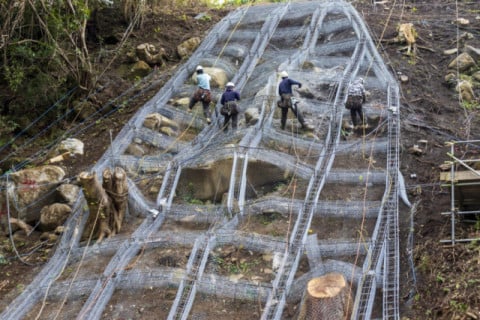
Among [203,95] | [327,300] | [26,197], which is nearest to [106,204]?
[26,197]

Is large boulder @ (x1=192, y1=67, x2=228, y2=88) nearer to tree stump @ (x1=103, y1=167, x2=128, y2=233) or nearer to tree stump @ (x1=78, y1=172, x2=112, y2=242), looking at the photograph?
tree stump @ (x1=103, y1=167, x2=128, y2=233)

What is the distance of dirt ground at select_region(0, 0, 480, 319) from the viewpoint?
8391 mm

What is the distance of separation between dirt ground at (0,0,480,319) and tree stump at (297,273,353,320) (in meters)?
1.00

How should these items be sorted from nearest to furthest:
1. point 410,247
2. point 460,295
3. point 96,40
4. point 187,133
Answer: point 460,295
point 410,247
point 187,133
point 96,40

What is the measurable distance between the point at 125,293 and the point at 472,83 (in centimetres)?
966

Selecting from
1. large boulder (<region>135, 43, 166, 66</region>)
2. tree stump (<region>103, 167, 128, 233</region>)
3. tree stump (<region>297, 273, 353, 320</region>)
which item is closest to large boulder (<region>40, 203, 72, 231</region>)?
tree stump (<region>103, 167, 128, 233</region>)

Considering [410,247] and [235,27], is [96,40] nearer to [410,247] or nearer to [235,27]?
[235,27]

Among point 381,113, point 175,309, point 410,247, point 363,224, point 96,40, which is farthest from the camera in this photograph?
point 96,40

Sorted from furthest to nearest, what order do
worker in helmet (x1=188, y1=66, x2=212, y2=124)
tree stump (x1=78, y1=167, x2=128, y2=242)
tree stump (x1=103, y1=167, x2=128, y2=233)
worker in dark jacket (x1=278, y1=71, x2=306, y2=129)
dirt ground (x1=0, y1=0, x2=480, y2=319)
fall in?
worker in helmet (x1=188, y1=66, x2=212, y2=124) < worker in dark jacket (x1=278, y1=71, x2=306, y2=129) < tree stump (x1=103, y1=167, x2=128, y2=233) < tree stump (x1=78, y1=167, x2=128, y2=242) < dirt ground (x1=0, y1=0, x2=480, y2=319)

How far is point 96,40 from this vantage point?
1856 centimetres

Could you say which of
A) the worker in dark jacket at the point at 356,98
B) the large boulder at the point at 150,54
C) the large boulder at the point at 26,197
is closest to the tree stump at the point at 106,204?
the large boulder at the point at 26,197

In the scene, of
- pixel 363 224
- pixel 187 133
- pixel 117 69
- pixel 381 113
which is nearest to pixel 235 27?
pixel 117 69

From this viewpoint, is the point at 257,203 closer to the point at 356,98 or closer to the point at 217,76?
Answer: the point at 356,98

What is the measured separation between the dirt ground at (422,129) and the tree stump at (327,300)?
1.00 metres
